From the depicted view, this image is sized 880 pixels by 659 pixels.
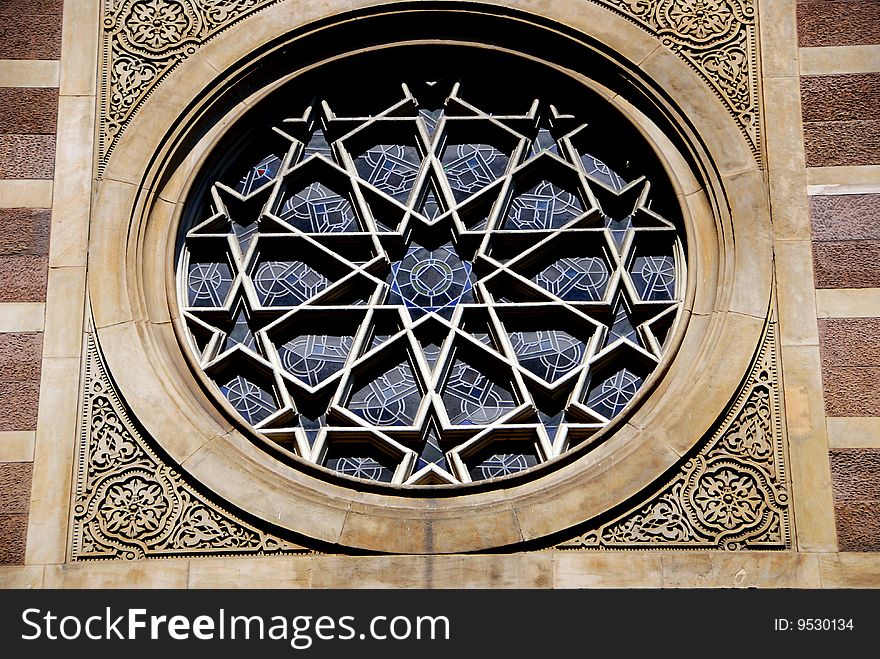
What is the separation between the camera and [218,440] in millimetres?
11266

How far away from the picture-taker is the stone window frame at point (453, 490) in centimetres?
1101

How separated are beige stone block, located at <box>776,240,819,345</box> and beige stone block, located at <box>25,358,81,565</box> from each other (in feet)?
14.5

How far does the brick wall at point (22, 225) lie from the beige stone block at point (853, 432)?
192 inches

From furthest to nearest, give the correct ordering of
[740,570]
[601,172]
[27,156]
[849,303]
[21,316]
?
[601,172] < [27,156] < [21,316] < [849,303] < [740,570]

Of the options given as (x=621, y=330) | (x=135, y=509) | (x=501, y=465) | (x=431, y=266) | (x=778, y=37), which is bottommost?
(x=135, y=509)

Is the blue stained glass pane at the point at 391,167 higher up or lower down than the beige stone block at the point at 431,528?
higher up

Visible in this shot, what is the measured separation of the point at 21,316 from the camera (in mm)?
11617

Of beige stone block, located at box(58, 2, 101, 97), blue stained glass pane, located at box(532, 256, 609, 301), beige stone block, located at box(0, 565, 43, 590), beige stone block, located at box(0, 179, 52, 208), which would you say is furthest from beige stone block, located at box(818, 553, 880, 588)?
beige stone block, located at box(58, 2, 101, 97)

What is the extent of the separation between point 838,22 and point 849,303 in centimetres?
205

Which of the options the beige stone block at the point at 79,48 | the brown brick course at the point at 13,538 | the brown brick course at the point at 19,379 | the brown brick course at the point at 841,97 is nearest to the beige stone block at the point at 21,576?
the brown brick course at the point at 13,538

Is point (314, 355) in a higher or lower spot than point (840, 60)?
lower

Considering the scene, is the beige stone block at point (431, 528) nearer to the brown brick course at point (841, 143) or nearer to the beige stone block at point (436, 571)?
the beige stone block at point (436, 571)

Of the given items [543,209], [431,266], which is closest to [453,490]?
[431,266]

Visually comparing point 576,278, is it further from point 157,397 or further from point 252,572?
point 252,572
